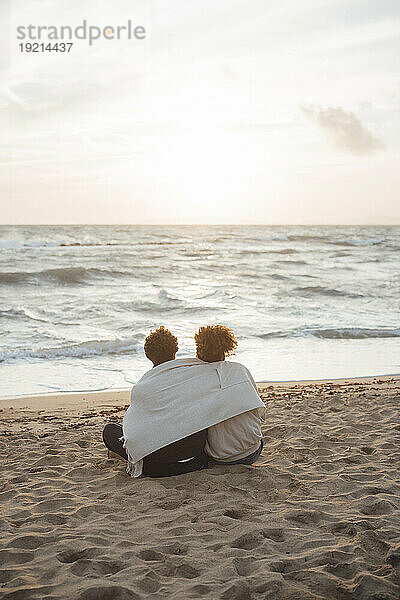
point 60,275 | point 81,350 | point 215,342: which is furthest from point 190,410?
point 60,275

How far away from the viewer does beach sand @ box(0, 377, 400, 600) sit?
2857mm

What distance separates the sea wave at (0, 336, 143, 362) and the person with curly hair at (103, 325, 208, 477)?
6.10 meters

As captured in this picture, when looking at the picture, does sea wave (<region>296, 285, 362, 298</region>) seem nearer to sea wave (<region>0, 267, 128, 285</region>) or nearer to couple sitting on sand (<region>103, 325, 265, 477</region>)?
sea wave (<region>0, 267, 128, 285</region>)

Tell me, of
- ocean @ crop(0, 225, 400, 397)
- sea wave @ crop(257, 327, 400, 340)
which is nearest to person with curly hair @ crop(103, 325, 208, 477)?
ocean @ crop(0, 225, 400, 397)

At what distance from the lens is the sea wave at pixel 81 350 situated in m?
10.2

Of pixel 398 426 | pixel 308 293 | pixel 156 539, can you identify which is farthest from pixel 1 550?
pixel 308 293

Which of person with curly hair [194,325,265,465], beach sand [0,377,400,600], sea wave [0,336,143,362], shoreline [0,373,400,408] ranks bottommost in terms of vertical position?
shoreline [0,373,400,408]

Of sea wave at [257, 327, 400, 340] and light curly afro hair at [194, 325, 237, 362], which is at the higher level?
light curly afro hair at [194, 325, 237, 362]

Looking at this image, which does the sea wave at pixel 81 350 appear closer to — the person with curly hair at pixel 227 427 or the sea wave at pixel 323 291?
the person with curly hair at pixel 227 427

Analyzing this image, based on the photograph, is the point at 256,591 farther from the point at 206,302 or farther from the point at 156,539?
the point at 206,302

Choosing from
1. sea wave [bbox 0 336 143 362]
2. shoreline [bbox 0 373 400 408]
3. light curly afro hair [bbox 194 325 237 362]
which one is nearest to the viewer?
light curly afro hair [bbox 194 325 237 362]

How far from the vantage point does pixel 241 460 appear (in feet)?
14.9

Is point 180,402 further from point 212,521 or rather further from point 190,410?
point 212,521

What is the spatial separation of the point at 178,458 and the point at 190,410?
1.31 feet
